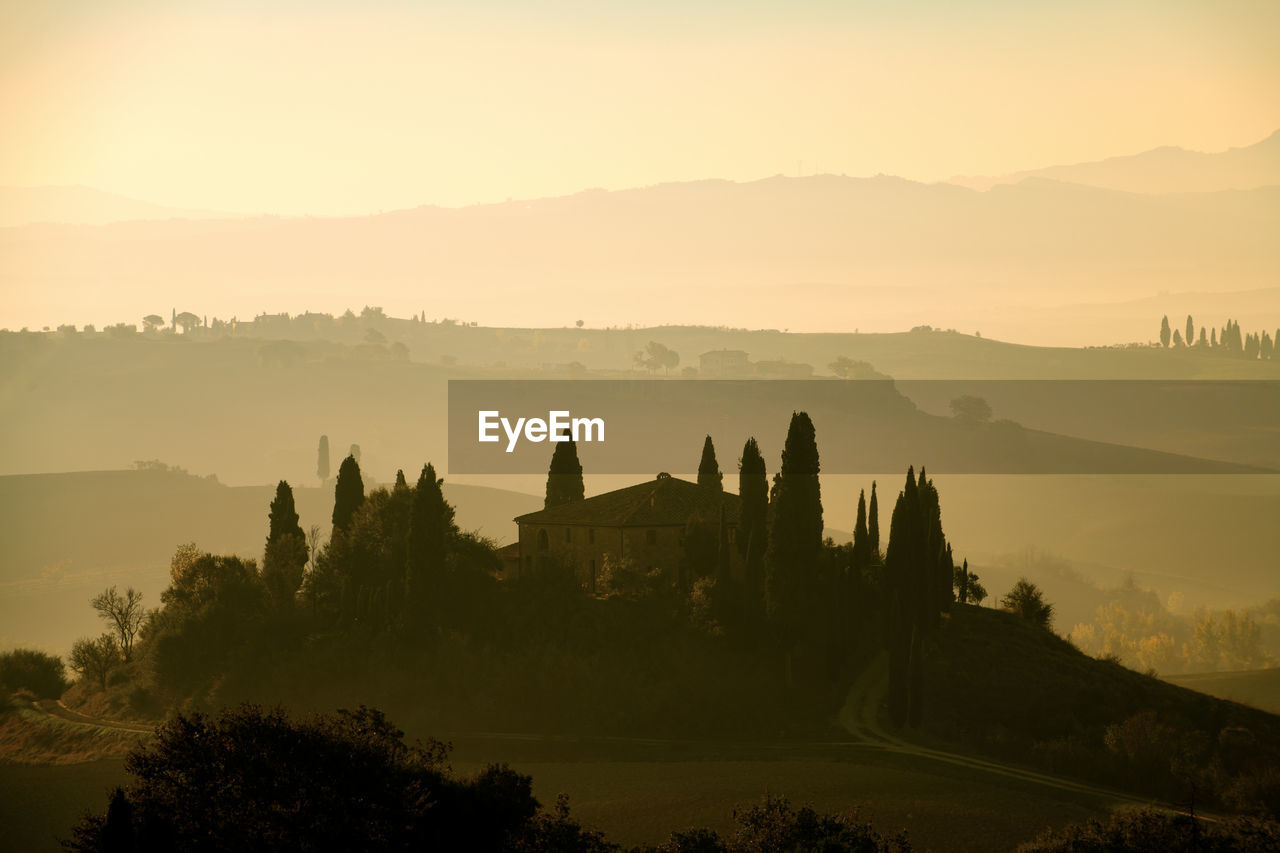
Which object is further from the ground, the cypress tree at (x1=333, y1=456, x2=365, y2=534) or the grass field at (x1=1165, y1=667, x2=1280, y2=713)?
the cypress tree at (x1=333, y1=456, x2=365, y2=534)

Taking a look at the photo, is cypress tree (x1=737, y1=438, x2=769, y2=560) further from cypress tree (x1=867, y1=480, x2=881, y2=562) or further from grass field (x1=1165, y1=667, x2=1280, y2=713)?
grass field (x1=1165, y1=667, x2=1280, y2=713)

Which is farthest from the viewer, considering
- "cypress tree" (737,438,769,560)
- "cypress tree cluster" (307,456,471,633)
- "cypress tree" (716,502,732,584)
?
"cypress tree" (737,438,769,560)

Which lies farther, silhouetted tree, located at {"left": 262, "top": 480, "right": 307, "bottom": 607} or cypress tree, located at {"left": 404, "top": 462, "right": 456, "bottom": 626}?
silhouetted tree, located at {"left": 262, "top": 480, "right": 307, "bottom": 607}

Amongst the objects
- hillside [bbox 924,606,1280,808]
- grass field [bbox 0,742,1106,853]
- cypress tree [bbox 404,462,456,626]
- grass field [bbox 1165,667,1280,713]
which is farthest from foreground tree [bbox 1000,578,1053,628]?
cypress tree [bbox 404,462,456,626]

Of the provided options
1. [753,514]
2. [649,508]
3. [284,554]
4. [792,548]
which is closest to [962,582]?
[753,514]

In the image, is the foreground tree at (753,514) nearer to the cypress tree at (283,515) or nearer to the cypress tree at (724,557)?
the cypress tree at (724,557)

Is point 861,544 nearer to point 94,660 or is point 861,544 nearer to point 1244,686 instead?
point 1244,686

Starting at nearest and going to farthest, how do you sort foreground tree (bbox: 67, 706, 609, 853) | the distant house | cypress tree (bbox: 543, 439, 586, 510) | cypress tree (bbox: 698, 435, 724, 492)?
foreground tree (bbox: 67, 706, 609, 853), the distant house, cypress tree (bbox: 698, 435, 724, 492), cypress tree (bbox: 543, 439, 586, 510)
